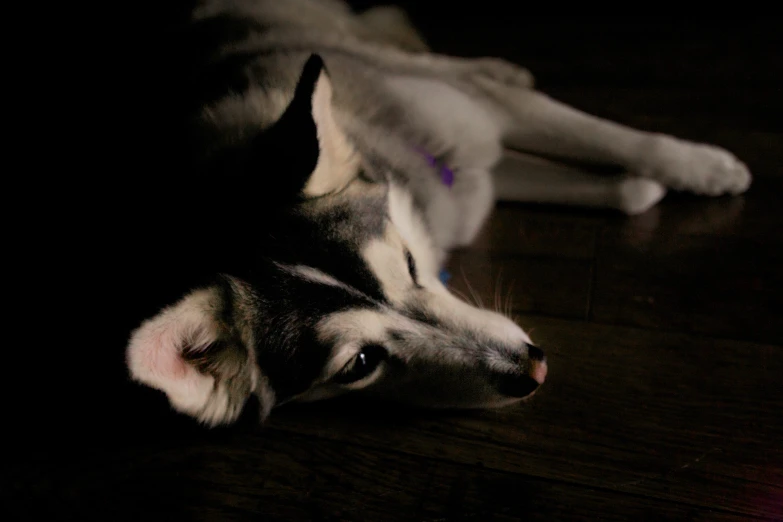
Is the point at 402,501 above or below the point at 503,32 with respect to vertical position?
below

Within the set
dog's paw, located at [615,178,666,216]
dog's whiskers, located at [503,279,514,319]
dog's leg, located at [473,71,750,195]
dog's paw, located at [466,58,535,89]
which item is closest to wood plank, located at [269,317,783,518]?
dog's whiskers, located at [503,279,514,319]

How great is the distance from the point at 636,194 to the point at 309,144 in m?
1.12

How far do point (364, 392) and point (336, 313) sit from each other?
0.44 metres

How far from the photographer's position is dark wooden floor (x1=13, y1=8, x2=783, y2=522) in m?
1.33

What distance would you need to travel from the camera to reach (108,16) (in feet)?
7.04

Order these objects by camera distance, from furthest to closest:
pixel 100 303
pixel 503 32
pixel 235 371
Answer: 1. pixel 503 32
2. pixel 100 303
3. pixel 235 371

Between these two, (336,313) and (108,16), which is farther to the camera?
(108,16)

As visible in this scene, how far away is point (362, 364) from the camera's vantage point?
1261mm

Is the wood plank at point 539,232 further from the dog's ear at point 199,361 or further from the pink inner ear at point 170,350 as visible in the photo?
the pink inner ear at point 170,350

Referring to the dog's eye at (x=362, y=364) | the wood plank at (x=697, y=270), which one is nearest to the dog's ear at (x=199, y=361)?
the dog's eye at (x=362, y=364)

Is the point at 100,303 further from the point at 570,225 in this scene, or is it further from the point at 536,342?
the point at 570,225

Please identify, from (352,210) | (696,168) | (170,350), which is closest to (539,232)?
(696,168)

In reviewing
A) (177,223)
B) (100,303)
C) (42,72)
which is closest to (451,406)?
(177,223)

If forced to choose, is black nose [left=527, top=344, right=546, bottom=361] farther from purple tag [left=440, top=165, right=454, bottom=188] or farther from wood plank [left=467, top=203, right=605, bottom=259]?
purple tag [left=440, top=165, right=454, bottom=188]
